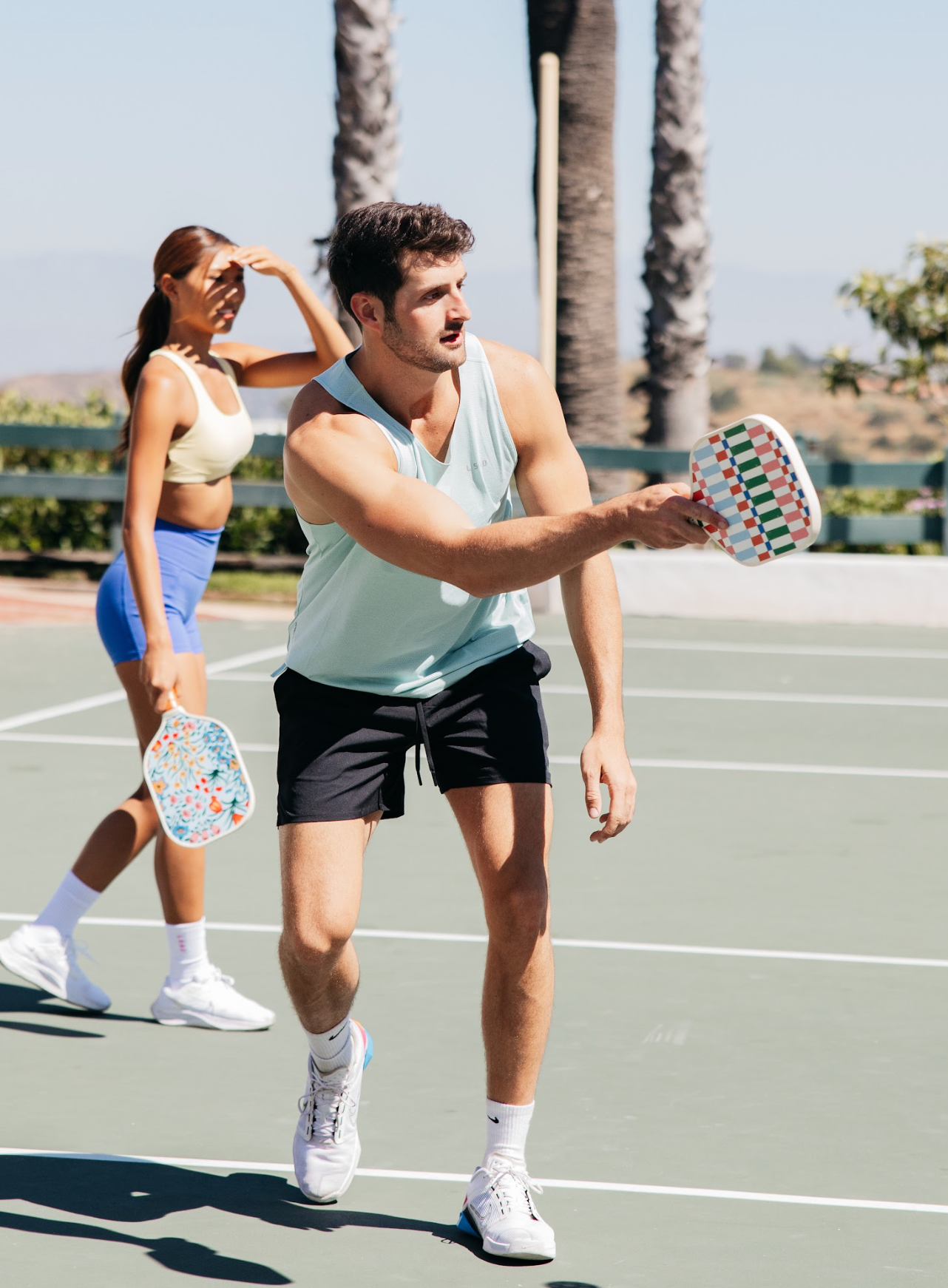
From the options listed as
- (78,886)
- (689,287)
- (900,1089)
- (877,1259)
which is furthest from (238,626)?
(877,1259)

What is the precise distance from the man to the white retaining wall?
1086 cm

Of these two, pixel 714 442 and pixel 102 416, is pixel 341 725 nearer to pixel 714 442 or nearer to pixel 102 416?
pixel 714 442

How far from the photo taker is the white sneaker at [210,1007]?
16.7 ft

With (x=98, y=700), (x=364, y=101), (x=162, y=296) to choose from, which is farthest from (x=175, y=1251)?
(x=364, y=101)

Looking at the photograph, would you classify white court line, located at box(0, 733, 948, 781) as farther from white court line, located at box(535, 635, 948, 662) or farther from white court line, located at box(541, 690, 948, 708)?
white court line, located at box(535, 635, 948, 662)

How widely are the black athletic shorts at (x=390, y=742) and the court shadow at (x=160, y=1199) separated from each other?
0.80 meters

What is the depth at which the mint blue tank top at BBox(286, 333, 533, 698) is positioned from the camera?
3.80 metres

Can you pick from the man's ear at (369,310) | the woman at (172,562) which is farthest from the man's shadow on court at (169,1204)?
the man's ear at (369,310)

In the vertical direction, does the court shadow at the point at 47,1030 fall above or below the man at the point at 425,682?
below

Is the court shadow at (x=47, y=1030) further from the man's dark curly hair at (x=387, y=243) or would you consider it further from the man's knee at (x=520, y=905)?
the man's dark curly hair at (x=387, y=243)

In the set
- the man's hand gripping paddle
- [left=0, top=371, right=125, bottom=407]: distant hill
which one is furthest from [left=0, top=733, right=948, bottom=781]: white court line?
[left=0, top=371, right=125, bottom=407]: distant hill

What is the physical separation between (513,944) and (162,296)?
238cm

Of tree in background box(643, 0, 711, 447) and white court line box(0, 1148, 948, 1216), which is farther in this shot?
tree in background box(643, 0, 711, 447)

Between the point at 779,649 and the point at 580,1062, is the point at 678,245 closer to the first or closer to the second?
the point at 779,649
